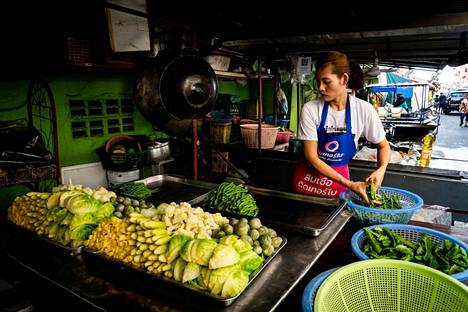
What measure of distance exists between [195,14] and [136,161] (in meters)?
2.39

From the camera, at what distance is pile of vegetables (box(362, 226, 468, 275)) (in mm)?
1427

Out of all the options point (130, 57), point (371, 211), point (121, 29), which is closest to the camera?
point (371, 211)

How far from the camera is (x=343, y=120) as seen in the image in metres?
2.73

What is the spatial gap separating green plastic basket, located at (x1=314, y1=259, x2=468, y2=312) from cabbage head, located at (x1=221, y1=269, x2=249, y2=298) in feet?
1.22

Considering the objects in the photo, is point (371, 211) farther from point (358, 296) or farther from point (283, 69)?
point (283, 69)

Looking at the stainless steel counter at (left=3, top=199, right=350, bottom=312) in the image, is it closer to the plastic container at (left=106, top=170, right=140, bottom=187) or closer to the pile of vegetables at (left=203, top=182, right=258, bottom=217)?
the pile of vegetables at (left=203, top=182, right=258, bottom=217)

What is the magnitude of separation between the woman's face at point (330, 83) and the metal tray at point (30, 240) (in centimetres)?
207

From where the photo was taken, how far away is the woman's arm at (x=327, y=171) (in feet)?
7.10

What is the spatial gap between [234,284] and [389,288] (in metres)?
0.65

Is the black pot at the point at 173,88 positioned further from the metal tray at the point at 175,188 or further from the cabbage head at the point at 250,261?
the cabbage head at the point at 250,261

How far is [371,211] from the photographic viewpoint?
191cm

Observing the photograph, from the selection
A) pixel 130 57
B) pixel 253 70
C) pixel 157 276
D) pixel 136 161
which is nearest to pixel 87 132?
pixel 136 161

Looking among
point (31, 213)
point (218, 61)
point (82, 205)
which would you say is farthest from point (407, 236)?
point (218, 61)

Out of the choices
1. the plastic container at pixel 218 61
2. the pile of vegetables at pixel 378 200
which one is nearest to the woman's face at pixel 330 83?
the pile of vegetables at pixel 378 200
